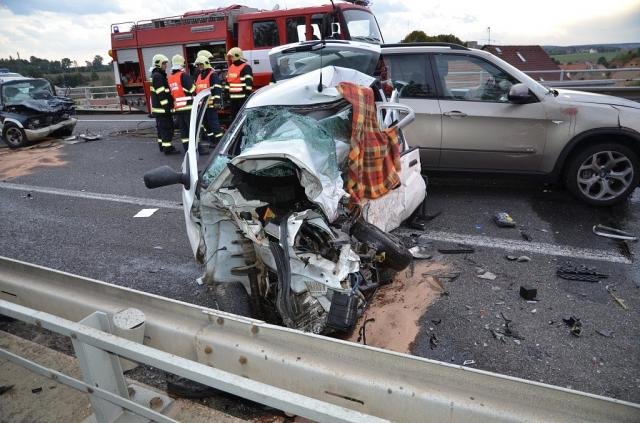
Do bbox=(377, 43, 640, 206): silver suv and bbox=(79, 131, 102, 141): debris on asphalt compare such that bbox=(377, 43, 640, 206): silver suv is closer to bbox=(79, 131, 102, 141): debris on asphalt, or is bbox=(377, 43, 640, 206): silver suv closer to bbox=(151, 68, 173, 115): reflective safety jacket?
bbox=(151, 68, 173, 115): reflective safety jacket

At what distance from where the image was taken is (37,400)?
2.52 m

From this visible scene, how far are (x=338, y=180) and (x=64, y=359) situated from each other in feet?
6.82

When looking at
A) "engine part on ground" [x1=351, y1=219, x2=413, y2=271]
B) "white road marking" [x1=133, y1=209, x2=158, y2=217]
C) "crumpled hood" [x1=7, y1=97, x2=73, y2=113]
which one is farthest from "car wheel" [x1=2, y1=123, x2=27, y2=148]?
"engine part on ground" [x1=351, y1=219, x2=413, y2=271]

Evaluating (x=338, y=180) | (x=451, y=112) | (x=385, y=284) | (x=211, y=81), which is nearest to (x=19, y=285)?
(x=338, y=180)

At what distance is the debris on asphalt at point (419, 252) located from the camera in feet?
13.7

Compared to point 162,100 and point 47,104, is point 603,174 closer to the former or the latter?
point 162,100

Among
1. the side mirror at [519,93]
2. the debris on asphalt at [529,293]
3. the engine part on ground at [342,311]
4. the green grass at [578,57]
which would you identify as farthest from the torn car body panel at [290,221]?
the green grass at [578,57]

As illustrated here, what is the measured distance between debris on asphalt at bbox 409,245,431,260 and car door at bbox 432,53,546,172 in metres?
1.69

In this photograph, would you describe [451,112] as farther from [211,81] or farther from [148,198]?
[211,81]

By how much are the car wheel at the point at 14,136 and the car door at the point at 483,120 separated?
1023cm

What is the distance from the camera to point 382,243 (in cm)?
301

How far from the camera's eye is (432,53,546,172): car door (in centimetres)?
516

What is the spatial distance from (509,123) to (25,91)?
11.6m

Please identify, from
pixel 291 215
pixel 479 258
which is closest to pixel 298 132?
pixel 291 215
